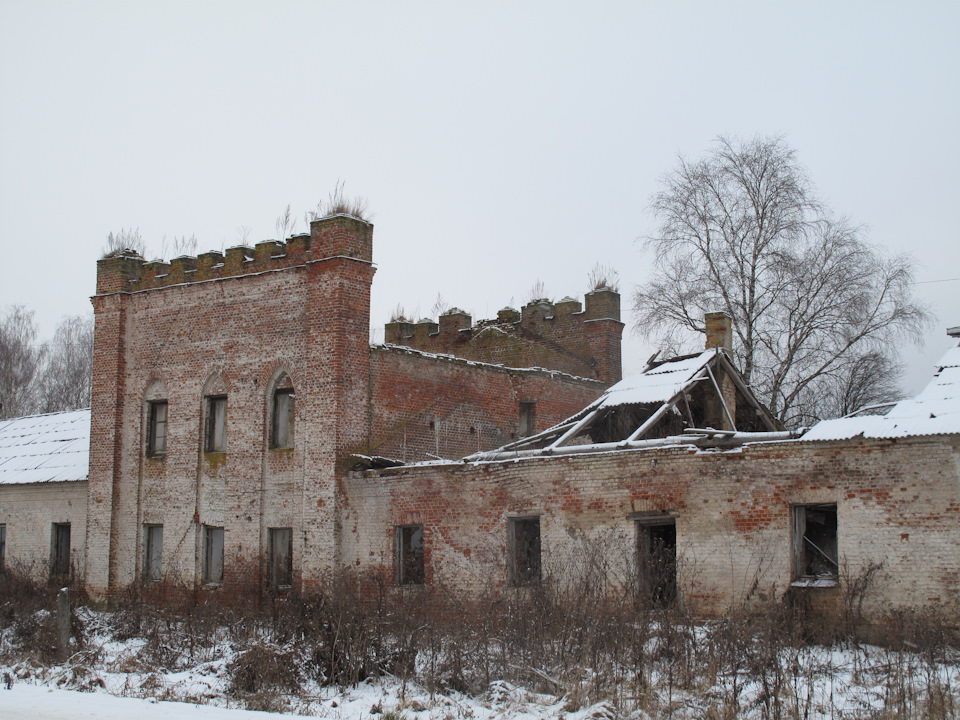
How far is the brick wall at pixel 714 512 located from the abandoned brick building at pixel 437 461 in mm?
30

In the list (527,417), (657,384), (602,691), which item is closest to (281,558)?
(527,417)

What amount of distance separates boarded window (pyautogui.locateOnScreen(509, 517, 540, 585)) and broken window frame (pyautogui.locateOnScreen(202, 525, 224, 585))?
6979mm

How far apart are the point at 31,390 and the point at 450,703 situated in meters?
40.8

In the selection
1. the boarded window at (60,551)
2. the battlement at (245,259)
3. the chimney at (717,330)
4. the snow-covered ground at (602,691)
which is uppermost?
the battlement at (245,259)

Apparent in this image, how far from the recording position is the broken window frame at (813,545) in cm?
1316

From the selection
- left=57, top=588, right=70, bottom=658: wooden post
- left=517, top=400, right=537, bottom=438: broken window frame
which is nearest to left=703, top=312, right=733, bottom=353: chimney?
left=517, top=400, right=537, bottom=438: broken window frame

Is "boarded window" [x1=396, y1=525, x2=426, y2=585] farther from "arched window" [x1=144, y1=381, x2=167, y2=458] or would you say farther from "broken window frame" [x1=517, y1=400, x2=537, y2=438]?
"arched window" [x1=144, y1=381, x2=167, y2=458]

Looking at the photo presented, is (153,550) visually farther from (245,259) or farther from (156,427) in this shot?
(245,259)

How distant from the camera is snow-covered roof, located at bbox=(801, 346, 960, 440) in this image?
1238 centimetres

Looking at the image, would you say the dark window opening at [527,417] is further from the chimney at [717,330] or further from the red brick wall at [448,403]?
the chimney at [717,330]

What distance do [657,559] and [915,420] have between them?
3937mm

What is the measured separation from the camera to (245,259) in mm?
20438

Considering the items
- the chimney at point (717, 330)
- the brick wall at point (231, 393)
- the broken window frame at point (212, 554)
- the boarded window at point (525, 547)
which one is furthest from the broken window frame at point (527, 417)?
the broken window frame at point (212, 554)

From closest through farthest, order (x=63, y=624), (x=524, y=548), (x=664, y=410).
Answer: (x=63, y=624) → (x=524, y=548) → (x=664, y=410)
